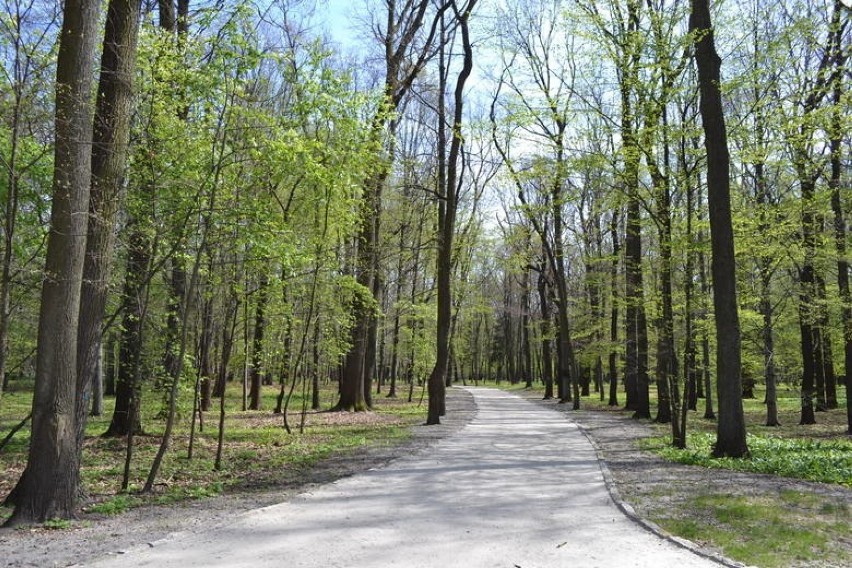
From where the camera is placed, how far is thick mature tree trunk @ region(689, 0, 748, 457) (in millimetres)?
11125

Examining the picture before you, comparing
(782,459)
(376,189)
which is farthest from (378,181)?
(782,459)

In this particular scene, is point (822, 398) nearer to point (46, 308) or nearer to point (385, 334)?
point (385, 334)

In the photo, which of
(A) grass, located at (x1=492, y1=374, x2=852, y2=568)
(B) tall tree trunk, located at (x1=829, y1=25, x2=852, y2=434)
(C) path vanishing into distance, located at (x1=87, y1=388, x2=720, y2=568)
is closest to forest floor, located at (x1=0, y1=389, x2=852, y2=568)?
(A) grass, located at (x1=492, y1=374, x2=852, y2=568)

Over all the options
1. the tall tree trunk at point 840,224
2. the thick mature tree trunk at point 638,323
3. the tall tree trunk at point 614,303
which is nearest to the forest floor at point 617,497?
the tall tree trunk at point 840,224

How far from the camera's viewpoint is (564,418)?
2058 cm

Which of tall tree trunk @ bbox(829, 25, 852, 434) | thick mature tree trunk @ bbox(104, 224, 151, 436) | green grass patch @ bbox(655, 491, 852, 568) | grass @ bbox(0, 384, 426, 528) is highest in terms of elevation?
tall tree trunk @ bbox(829, 25, 852, 434)

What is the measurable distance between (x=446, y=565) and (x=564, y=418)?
54.1 feet

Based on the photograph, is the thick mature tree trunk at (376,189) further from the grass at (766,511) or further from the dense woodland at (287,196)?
the grass at (766,511)

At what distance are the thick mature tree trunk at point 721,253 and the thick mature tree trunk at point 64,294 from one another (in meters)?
10.1

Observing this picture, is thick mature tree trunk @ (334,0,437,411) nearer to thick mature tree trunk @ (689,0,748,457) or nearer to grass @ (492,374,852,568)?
thick mature tree trunk @ (689,0,748,457)

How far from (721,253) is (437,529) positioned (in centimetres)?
814

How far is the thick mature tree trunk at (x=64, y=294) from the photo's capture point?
6.14 metres

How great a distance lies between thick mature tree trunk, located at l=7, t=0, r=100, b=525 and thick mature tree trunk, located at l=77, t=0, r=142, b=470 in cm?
42

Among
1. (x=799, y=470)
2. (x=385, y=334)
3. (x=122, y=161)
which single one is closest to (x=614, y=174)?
(x=799, y=470)
